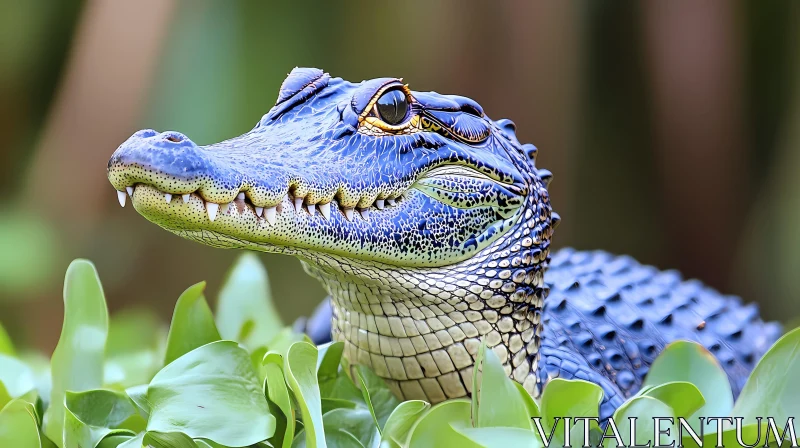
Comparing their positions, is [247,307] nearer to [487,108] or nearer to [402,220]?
[402,220]

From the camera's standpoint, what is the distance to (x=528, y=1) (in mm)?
3490

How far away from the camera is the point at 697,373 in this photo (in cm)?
105

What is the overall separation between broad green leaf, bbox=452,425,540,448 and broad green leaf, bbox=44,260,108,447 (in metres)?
0.58

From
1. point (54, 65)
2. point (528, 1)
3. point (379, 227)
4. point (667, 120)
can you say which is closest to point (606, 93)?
point (667, 120)

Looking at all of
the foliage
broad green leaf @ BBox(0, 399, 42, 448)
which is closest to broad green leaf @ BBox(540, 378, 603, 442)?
the foliage

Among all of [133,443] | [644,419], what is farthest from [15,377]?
[644,419]

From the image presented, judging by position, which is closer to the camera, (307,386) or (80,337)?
(307,386)

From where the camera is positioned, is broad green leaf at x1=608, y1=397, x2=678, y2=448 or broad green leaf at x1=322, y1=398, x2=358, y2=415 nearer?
broad green leaf at x1=608, y1=397, x2=678, y2=448

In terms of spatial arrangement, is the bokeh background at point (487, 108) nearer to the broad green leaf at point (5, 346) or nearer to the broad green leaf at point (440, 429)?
the broad green leaf at point (5, 346)

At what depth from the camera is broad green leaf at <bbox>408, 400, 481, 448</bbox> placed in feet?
2.60

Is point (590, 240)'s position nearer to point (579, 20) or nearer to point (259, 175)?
point (579, 20)

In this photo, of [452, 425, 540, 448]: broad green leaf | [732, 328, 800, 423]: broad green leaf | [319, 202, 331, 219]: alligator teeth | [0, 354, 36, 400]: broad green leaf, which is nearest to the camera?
[452, 425, 540, 448]: broad green leaf

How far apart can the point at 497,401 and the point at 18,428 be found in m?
0.55

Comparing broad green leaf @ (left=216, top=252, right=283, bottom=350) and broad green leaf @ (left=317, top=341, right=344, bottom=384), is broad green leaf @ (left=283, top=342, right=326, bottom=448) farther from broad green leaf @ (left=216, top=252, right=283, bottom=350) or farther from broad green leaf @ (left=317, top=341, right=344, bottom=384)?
broad green leaf @ (left=216, top=252, right=283, bottom=350)
